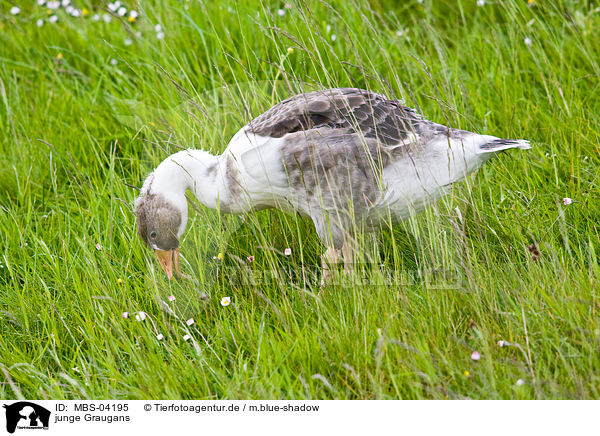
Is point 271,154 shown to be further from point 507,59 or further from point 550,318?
point 507,59

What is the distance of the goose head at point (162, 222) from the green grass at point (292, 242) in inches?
4.6

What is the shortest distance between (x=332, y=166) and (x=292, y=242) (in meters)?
0.66

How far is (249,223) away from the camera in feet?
12.1

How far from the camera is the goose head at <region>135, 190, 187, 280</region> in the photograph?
3506 millimetres

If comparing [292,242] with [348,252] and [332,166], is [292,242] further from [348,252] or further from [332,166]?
[332,166]

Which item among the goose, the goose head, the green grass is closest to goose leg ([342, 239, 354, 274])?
the goose

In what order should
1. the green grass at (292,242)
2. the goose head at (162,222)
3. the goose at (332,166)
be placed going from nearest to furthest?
the green grass at (292,242) → the goose at (332,166) → the goose head at (162,222)

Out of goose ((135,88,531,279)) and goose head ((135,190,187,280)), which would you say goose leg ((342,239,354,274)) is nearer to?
goose ((135,88,531,279))

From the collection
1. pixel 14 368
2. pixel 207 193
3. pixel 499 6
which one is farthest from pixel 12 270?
pixel 499 6

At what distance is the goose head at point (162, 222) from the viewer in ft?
11.5
